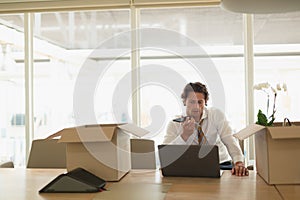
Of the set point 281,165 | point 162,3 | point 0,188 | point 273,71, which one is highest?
point 162,3

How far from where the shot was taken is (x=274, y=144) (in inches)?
62.5

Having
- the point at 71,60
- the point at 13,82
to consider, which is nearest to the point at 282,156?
the point at 71,60

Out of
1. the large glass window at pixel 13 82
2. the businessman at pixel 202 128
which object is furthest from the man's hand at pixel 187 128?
the large glass window at pixel 13 82

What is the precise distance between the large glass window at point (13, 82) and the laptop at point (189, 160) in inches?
100

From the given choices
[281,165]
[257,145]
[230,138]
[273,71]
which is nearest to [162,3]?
[273,71]

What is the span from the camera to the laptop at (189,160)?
5.51 ft

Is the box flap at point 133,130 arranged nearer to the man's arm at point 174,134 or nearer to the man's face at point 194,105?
the man's arm at point 174,134

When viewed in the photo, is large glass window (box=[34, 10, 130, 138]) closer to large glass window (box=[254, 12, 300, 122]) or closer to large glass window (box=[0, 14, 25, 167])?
large glass window (box=[0, 14, 25, 167])

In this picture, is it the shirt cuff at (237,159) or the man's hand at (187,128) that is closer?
the shirt cuff at (237,159)

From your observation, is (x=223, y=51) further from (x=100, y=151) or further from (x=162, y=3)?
(x=100, y=151)

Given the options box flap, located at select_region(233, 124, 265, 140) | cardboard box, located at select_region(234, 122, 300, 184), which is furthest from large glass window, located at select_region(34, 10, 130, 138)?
cardboard box, located at select_region(234, 122, 300, 184)

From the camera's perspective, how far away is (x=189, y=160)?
68.1 inches

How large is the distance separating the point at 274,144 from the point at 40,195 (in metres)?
1.05

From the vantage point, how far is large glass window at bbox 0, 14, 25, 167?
3877mm
